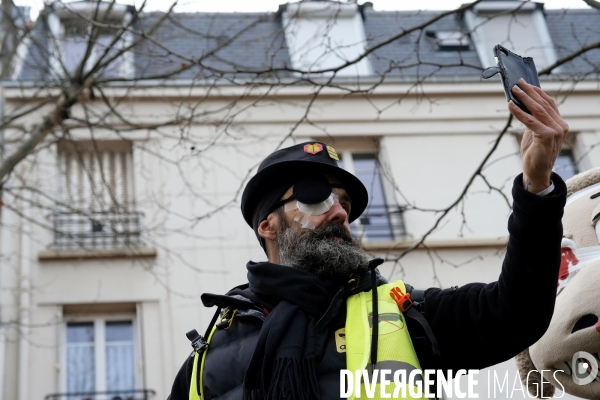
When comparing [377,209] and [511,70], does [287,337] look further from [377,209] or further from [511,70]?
[377,209]

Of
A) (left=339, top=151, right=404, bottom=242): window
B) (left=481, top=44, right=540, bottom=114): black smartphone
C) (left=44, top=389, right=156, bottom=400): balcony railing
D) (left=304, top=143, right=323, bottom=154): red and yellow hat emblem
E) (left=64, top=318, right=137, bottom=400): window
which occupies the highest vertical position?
(left=339, top=151, right=404, bottom=242): window

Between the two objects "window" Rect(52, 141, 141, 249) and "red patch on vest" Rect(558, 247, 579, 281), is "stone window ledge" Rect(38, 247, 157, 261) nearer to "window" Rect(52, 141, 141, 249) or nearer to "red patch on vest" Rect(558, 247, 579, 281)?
"window" Rect(52, 141, 141, 249)

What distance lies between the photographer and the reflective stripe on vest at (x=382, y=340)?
2561 millimetres

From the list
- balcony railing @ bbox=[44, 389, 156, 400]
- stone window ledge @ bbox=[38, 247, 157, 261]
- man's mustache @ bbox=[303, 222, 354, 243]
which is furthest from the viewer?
stone window ledge @ bbox=[38, 247, 157, 261]

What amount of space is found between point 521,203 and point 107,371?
9.20 m

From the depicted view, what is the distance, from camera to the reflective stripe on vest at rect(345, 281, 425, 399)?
2.56 m

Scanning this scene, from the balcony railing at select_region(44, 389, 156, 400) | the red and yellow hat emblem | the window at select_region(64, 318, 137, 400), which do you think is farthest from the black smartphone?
the window at select_region(64, 318, 137, 400)

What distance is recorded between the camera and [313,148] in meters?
3.32

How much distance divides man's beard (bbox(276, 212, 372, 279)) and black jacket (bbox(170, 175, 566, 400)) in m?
0.10

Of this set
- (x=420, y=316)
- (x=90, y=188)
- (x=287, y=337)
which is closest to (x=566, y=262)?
(x=420, y=316)

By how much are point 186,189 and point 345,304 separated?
9475 millimetres

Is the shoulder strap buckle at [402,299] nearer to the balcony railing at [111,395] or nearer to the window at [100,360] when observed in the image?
the balcony railing at [111,395]

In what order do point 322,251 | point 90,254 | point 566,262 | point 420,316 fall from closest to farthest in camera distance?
point 420,316 < point 322,251 < point 566,262 < point 90,254

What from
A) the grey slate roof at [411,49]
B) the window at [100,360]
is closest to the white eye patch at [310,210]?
the window at [100,360]
